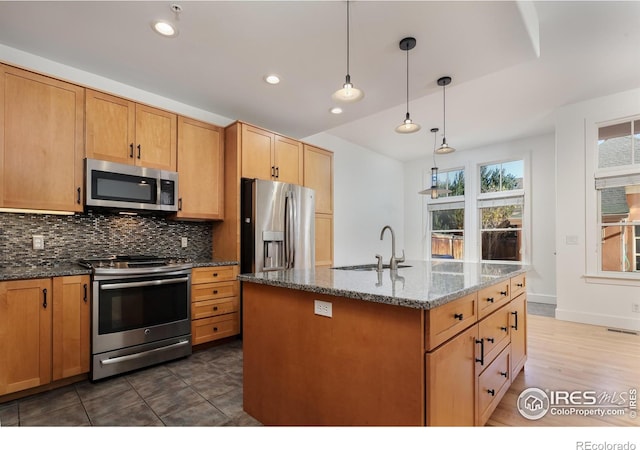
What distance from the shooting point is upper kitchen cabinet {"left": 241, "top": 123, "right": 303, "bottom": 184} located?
11.4ft

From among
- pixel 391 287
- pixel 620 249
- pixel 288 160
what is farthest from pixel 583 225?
pixel 391 287

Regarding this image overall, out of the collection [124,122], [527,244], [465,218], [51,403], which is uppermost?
[124,122]

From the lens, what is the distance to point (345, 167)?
560cm

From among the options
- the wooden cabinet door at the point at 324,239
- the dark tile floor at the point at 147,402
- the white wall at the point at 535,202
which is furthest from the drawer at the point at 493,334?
the white wall at the point at 535,202

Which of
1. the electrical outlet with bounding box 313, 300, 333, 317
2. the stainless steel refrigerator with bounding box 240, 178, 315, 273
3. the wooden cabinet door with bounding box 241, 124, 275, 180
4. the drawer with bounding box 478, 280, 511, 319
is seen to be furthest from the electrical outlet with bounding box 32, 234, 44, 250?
the drawer with bounding box 478, 280, 511, 319

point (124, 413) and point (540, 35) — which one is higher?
point (540, 35)

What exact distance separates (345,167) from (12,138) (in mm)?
4277

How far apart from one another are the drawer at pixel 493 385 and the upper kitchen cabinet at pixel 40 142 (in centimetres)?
316

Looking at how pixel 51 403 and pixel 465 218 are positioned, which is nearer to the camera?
pixel 51 403

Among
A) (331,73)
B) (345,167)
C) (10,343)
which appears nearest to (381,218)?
(345,167)

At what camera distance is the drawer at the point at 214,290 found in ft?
9.89

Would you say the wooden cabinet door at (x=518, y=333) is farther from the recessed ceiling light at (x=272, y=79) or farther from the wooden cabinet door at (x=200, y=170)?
the wooden cabinet door at (x=200, y=170)

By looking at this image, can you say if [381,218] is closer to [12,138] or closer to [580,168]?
[580,168]

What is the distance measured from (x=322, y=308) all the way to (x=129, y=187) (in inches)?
89.6
